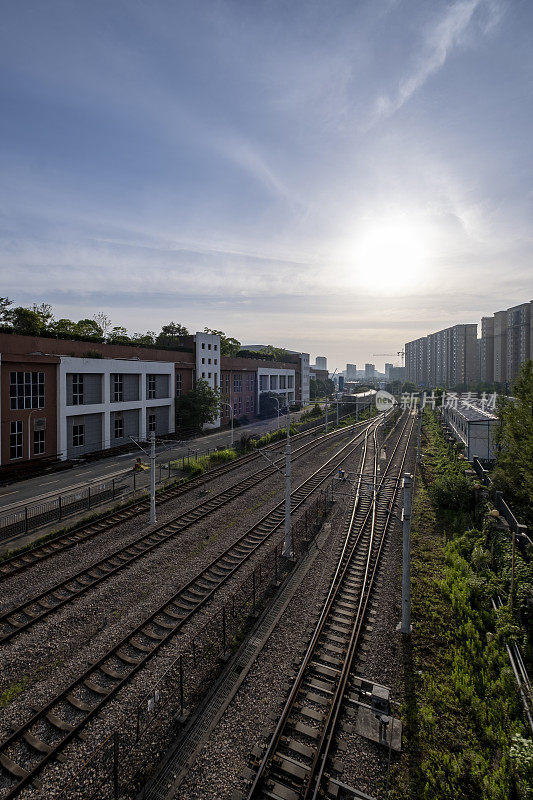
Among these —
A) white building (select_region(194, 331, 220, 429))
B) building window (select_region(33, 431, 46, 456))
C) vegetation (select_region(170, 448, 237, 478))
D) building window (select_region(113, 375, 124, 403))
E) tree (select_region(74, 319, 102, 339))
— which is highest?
tree (select_region(74, 319, 102, 339))

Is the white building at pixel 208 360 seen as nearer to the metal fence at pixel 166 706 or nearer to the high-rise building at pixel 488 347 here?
the metal fence at pixel 166 706

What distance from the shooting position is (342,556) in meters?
17.9

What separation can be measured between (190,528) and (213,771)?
1353 cm

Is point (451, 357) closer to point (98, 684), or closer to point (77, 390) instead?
point (77, 390)

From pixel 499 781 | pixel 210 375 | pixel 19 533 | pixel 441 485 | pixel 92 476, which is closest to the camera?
pixel 499 781

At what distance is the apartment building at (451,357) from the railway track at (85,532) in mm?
122665

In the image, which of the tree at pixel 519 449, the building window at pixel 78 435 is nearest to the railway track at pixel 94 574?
the tree at pixel 519 449

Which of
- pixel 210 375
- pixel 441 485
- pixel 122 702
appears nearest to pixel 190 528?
pixel 122 702

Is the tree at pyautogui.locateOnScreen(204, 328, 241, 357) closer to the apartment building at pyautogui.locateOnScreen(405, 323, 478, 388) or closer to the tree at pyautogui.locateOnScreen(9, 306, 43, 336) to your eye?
the tree at pyautogui.locateOnScreen(9, 306, 43, 336)

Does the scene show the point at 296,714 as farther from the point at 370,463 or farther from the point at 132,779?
the point at 370,463

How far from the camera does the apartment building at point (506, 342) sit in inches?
4230

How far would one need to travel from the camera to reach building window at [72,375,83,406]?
38531 millimetres

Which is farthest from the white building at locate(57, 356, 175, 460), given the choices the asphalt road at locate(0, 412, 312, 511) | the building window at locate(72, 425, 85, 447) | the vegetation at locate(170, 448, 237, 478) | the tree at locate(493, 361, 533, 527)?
the tree at locate(493, 361, 533, 527)

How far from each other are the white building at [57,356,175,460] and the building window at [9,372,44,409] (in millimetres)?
1763
